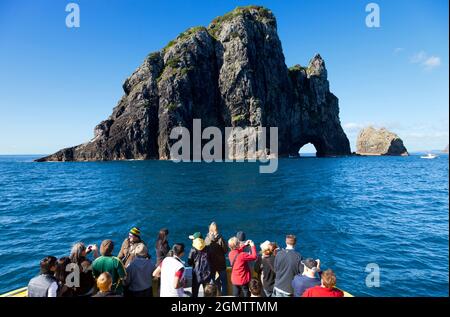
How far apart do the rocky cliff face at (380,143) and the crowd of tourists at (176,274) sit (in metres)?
175

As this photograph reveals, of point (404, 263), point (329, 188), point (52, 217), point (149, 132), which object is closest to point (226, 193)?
point (329, 188)

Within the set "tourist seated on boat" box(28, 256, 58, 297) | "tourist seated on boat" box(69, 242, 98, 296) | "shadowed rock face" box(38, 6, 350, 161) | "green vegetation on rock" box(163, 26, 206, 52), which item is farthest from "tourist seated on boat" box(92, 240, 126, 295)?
"green vegetation on rock" box(163, 26, 206, 52)

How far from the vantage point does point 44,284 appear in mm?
Answer: 5465

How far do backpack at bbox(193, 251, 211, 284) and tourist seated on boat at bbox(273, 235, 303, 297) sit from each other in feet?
6.02

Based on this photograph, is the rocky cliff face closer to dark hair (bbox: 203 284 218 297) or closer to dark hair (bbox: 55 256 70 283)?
dark hair (bbox: 203 284 218 297)

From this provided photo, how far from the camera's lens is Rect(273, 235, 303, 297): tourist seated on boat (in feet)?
21.5

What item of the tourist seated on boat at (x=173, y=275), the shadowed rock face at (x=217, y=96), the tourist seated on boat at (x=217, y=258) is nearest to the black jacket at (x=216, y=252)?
the tourist seated on boat at (x=217, y=258)

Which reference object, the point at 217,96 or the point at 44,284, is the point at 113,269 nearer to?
the point at 44,284

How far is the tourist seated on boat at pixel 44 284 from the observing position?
17.7ft

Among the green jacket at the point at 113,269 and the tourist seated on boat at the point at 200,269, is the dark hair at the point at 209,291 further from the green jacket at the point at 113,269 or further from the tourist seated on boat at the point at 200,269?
the green jacket at the point at 113,269

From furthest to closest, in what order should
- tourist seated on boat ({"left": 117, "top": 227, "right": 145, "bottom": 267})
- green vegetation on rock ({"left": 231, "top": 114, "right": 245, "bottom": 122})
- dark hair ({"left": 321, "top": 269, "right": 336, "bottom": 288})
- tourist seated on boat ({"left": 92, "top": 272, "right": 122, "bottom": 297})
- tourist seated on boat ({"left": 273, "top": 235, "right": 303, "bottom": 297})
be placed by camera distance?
green vegetation on rock ({"left": 231, "top": 114, "right": 245, "bottom": 122})
tourist seated on boat ({"left": 117, "top": 227, "right": 145, "bottom": 267})
tourist seated on boat ({"left": 273, "top": 235, "right": 303, "bottom": 297})
dark hair ({"left": 321, "top": 269, "right": 336, "bottom": 288})
tourist seated on boat ({"left": 92, "top": 272, "right": 122, "bottom": 297})

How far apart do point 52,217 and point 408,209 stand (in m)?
35.3
